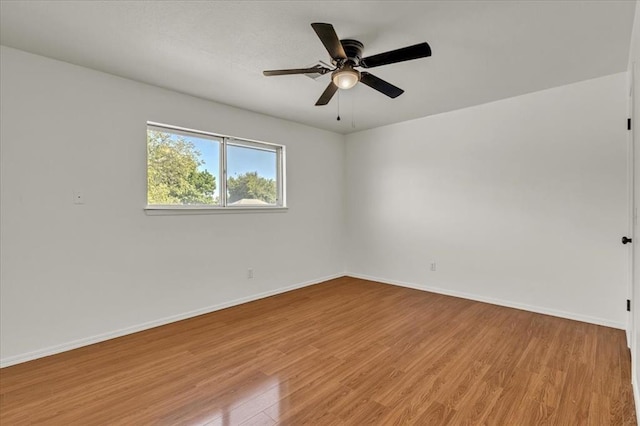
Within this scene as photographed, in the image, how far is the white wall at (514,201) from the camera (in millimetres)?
2973

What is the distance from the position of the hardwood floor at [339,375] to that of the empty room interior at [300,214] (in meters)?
0.02

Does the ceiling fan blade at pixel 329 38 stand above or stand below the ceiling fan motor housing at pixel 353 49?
below

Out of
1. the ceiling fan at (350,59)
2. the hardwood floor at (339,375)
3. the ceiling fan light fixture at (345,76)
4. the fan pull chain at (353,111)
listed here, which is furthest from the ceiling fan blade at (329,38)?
the hardwood floor at (339,375)

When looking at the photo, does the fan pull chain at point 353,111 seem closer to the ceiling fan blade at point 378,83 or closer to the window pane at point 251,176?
the ceiling fan blade at point 378,83

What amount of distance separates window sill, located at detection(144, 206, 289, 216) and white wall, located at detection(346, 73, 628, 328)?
5.81ft

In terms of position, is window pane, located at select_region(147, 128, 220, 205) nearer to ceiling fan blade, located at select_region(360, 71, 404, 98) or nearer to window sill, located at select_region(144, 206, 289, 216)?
window sill, located at select_region(144, 206, 289, 216)

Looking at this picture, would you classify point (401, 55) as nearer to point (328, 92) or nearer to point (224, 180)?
point (328, 92)

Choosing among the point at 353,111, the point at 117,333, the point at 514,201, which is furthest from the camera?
the point at 353,111

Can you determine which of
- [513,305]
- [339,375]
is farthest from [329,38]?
[513,305]

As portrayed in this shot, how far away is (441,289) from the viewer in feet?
13.5

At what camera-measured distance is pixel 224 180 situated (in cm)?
371

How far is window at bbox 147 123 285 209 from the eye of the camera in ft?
10.5

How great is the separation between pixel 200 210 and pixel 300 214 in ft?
5.07

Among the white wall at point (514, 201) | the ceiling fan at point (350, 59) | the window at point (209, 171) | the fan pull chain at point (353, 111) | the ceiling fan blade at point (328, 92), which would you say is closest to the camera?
the ceiling fan at point (350, 59)
